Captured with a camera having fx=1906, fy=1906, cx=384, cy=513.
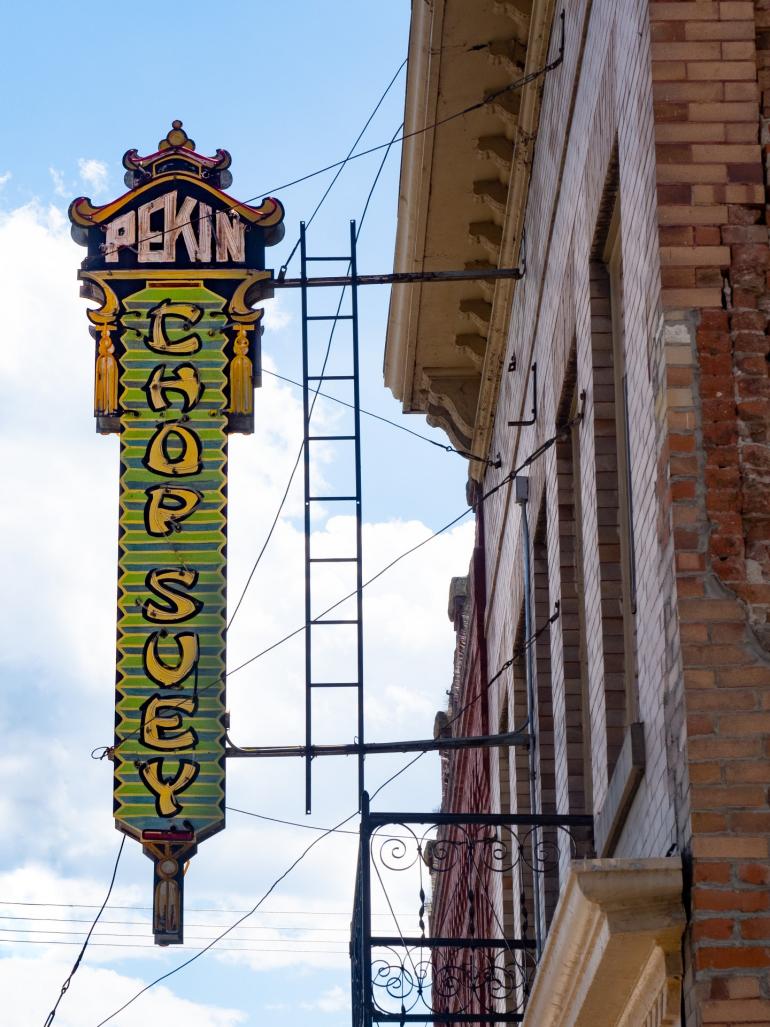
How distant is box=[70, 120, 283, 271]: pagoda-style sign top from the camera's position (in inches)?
537

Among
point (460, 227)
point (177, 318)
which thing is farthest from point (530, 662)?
point (460, 227)

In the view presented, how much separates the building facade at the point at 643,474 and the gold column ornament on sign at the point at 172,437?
194 cm

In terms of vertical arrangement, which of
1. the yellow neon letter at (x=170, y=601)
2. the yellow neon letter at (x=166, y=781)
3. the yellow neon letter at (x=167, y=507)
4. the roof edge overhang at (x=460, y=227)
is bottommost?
the yellow neon letter at (x=166, y=781)

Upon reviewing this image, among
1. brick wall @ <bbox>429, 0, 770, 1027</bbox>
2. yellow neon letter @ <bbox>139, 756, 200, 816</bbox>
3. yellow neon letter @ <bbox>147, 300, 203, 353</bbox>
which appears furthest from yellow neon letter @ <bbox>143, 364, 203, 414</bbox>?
brick wall @ <bbox>429, 0, 770, 1027</bbox>

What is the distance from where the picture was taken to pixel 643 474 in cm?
745

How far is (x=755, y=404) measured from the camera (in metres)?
6.89

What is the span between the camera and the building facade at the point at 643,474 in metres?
6.30

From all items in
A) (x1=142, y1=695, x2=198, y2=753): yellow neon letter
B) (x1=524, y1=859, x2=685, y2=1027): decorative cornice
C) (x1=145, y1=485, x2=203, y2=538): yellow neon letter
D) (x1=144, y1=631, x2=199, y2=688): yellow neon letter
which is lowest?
(x1=524, y1=859, x2=685, y2=1027): decorative cornice

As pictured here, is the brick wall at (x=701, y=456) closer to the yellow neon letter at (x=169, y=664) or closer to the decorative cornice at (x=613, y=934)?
the decorative cornice at (x=613, y=934)

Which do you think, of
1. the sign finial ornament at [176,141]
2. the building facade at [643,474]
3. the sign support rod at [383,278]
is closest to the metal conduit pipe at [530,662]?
the building facade at [643,474]

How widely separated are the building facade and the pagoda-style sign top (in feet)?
5.45

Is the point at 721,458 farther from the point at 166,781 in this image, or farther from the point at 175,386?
the point at 175,386

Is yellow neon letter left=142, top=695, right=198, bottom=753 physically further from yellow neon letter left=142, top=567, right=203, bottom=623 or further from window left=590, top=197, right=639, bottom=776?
window left=590, top=197, right=639, bottom=776

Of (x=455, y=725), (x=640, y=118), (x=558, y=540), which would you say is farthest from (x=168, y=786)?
(x=455, y=725)
